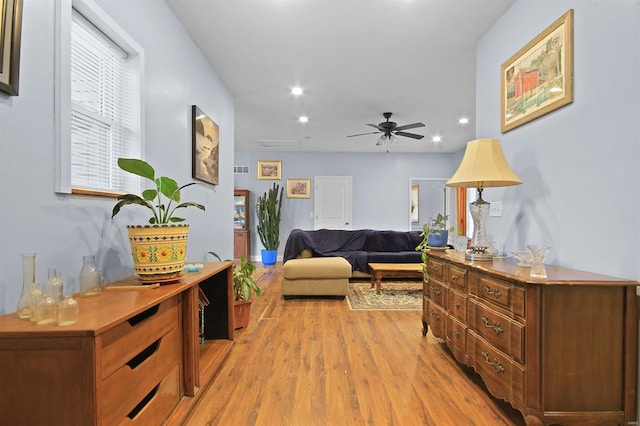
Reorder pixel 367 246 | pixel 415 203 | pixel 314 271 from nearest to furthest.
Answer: pixel 314 271 < pixel 367 246 < pixel 415 203

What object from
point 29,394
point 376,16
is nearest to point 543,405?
point 29,394

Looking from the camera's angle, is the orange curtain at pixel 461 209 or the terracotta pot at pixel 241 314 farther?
the orange curtain at pixel 461 209

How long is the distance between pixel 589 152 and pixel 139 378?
93.3 inches

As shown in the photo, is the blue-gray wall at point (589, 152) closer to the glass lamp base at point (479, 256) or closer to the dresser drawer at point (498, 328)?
the glass lamp base at point (479, 256)

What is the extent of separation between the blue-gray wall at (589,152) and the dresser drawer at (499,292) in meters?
0.46

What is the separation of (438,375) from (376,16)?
8.76ft

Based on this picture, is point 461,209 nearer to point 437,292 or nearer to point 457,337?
point 437,292

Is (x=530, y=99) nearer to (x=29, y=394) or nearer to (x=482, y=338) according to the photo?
(x=482, y=338)

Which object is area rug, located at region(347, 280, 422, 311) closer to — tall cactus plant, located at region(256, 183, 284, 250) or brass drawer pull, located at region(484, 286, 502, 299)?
brass drawer pull, located at region(484, 286, 502, 299)

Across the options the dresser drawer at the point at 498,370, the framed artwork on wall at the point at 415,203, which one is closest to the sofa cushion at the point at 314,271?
the dresser drawer at the point at 498,370

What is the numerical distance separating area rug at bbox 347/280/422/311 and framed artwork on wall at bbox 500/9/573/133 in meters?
2.27

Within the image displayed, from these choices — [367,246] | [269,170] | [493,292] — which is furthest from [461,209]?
[493,292]

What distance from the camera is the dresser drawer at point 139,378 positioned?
3.41 feet

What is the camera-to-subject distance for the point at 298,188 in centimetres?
730
